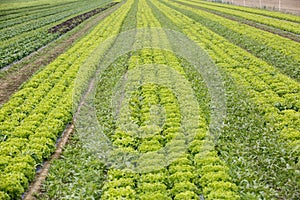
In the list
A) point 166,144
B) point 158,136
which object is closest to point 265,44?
point 158,136

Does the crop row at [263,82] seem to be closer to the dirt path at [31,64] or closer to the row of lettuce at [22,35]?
the dirt path at [31,64]

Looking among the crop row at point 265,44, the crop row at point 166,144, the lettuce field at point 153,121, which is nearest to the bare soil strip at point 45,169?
the lettuce field at point 153,121

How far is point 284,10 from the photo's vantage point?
1684 inches

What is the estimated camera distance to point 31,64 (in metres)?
22.3

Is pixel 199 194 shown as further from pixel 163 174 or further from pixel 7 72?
pixel 7 72

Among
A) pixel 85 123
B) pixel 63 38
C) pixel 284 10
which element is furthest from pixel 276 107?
pixel 284 10

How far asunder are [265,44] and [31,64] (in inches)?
619

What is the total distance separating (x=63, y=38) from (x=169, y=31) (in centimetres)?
929

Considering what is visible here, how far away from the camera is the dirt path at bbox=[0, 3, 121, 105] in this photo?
58.6 feet

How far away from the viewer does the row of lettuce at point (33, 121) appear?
31.9 ft

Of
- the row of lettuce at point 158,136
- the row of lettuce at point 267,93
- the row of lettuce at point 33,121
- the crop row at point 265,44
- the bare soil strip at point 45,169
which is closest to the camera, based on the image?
the row of lettuce at point 158,136

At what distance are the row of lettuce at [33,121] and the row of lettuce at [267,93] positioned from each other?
575 cm

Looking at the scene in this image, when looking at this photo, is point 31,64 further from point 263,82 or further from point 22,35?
point 263,82

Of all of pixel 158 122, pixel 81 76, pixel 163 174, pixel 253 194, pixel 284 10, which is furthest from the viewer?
pixel 284 10
